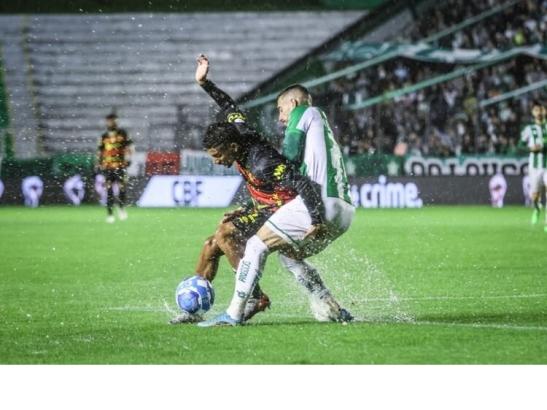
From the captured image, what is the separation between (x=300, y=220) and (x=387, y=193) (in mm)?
20762

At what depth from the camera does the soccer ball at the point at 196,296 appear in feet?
29.0

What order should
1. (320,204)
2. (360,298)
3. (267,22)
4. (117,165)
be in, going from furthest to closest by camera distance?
(267,22) < (117,165) < (360,298) < (320,204)

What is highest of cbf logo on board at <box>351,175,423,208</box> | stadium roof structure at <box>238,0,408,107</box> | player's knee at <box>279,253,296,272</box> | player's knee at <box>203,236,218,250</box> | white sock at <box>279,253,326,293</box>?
stadium roof structure at <box>238,0,408,107</box>

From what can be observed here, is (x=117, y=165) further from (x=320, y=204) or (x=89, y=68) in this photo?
(x=320, y=204)

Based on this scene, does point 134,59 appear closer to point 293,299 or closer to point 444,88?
point 444,88

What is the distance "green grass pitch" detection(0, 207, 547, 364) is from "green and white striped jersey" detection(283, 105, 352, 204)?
1102 millimetres

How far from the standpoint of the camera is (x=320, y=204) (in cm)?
824

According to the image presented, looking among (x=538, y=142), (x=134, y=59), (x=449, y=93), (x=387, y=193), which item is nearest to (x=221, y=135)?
(x=538, y=142)

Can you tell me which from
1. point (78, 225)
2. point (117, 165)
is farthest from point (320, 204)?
point (117, 165)

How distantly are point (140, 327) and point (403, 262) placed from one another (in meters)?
6.31

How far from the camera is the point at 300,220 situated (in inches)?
326

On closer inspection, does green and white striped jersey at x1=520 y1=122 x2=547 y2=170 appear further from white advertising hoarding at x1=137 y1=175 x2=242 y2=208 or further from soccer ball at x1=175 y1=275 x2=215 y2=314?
soccer ball at x1=175 y1=275 x2=215 y2=314

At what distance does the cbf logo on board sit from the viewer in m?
28.7

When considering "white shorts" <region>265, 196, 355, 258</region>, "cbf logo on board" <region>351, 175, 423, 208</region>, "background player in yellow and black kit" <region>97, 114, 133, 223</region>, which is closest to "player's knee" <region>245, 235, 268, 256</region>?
"white shorts" <region>265, 196, 355, 258</region>
